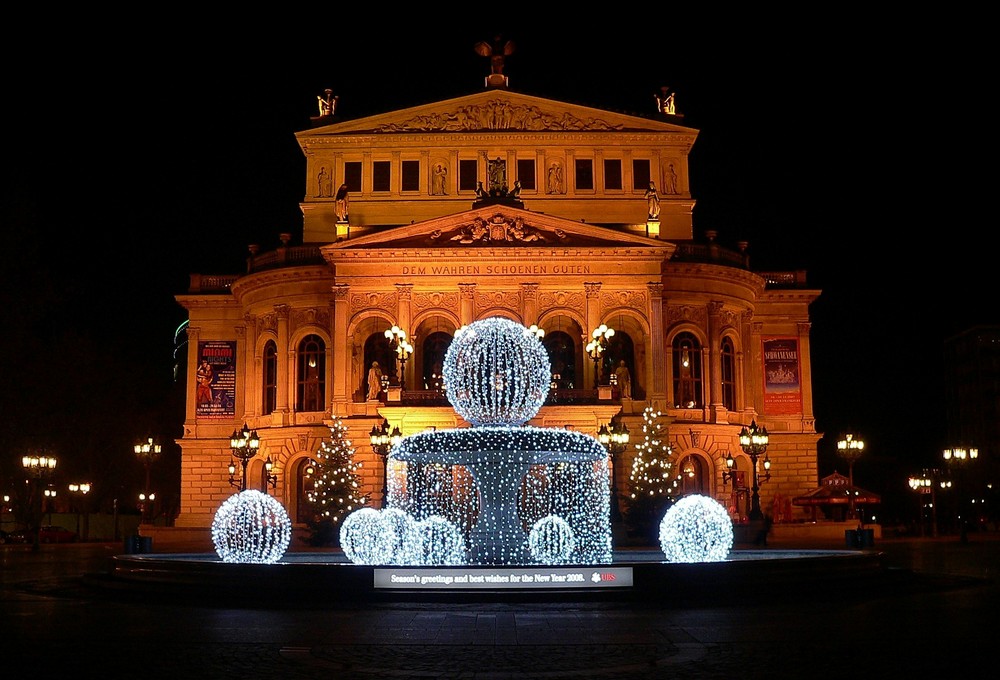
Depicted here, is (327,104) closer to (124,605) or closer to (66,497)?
(66,497)

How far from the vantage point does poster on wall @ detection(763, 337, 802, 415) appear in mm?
54344

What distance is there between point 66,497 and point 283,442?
2764 centimetres

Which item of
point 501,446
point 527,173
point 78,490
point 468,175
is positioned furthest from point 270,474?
point 501,446

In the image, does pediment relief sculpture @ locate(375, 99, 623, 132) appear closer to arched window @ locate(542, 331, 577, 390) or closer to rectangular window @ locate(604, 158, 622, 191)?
rectangular window @ locate(604, 158, 622, 191)

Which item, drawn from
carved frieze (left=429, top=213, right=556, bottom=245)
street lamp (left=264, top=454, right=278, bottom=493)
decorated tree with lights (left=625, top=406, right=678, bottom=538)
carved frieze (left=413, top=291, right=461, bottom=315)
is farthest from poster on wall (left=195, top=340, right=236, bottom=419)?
decorated tree with lights (left=625, top=406, right=678, bottom=538)

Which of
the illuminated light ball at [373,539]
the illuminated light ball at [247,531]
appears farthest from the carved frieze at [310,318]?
the illuminated light ball at [373,539]

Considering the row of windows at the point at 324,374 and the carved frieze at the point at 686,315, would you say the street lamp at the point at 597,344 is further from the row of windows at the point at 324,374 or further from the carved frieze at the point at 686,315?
the row of windows at the point at 324,374

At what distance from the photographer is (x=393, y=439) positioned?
41.2 m

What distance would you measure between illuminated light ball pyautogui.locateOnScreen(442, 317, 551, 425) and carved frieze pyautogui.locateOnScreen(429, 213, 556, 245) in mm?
27485

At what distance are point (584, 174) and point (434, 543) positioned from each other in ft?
119

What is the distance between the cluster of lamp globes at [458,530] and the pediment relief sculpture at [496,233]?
1059 inches

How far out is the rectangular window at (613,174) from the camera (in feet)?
180

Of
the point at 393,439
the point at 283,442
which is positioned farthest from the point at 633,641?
the point at 283,442

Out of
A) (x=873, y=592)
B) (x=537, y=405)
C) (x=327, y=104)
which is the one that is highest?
(x=327, y=104)
